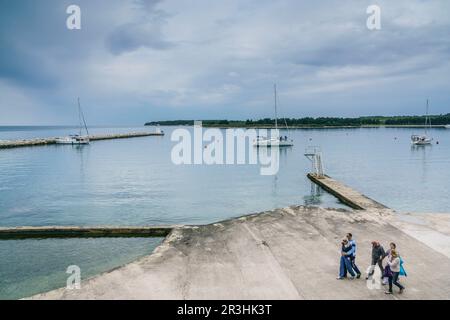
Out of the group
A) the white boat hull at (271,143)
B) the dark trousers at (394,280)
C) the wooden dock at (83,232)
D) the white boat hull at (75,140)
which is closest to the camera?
the dark trousers at (394,280)

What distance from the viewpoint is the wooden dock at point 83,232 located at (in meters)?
25.6

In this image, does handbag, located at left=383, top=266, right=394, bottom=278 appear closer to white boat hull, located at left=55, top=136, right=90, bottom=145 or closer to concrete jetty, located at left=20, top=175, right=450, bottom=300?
concrete jetty, located at left=20, top=175, right=450, bottom=300

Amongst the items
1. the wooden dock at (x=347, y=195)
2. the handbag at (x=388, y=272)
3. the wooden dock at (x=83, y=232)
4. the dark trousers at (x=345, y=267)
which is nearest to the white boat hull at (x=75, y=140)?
the wooden dock at (x=347, y=195)

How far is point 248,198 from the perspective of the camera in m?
42.5

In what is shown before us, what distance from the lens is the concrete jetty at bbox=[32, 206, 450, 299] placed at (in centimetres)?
1363

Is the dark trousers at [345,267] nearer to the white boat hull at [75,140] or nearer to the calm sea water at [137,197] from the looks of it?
the calm sea water at [137,197]

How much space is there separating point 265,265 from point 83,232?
575 inches

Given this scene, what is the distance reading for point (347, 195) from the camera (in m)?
36.8

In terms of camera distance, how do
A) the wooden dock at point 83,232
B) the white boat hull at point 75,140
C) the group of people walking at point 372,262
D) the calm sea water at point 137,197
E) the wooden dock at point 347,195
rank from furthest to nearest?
the white boat hull at point 75,140
the wooden dock at point 347,195
the wooden dock at point 83,232
the calm sea water at point 137,197
the group of people walking at point 372,262

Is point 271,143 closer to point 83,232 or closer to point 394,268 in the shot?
point 83,232

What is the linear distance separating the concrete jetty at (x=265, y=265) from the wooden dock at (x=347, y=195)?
24.2ft
